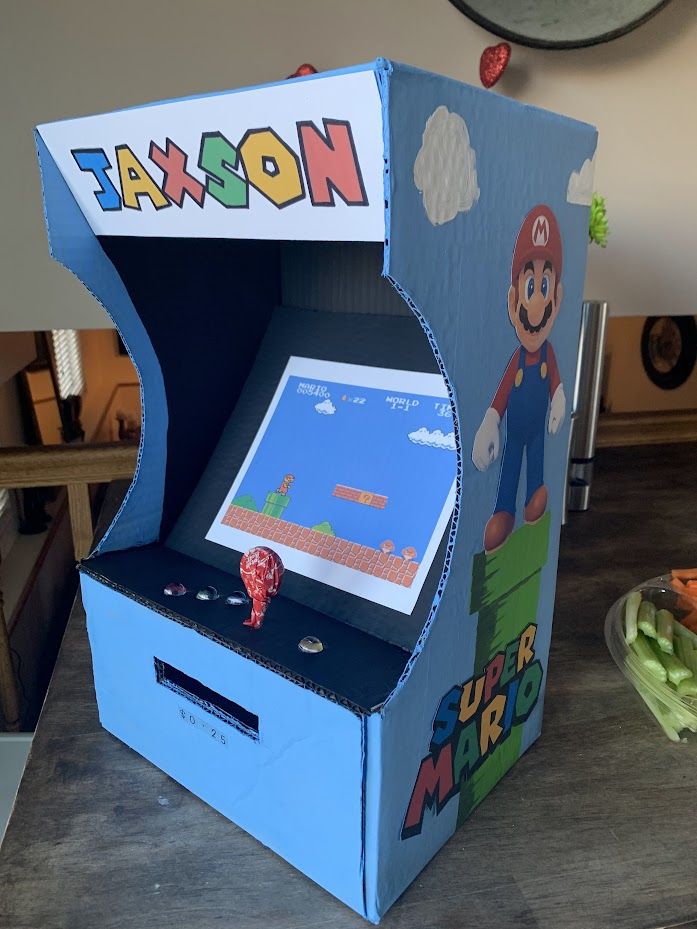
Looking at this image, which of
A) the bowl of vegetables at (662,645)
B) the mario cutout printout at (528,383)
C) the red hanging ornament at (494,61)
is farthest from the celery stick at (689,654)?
the red hanging ornament at (494,61)

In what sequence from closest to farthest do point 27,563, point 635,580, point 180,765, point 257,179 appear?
1. point 257,179
2. point 180,765
3. point 635,580
4. point 27,563

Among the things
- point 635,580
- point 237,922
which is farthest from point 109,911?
point 635,580

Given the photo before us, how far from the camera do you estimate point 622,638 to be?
0.80 meters

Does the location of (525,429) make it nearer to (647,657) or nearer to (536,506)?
(536,506)

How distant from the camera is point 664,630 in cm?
79

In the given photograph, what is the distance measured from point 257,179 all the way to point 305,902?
0.50 m

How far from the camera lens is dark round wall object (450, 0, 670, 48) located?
→ 46.4 inches

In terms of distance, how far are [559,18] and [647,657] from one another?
1026mm

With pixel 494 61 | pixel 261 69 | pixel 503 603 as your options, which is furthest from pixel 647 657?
pixel 261 69

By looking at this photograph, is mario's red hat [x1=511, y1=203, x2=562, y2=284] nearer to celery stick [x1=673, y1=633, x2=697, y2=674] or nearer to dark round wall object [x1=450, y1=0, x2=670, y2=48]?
celery stick [x1=673, y1=633, x2=697, y2=674]

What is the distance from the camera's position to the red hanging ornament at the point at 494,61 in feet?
3.91

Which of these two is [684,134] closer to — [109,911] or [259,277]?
[259,277]

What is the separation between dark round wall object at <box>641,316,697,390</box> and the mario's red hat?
2449 millimetres

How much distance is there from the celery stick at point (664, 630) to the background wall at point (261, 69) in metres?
0.87
